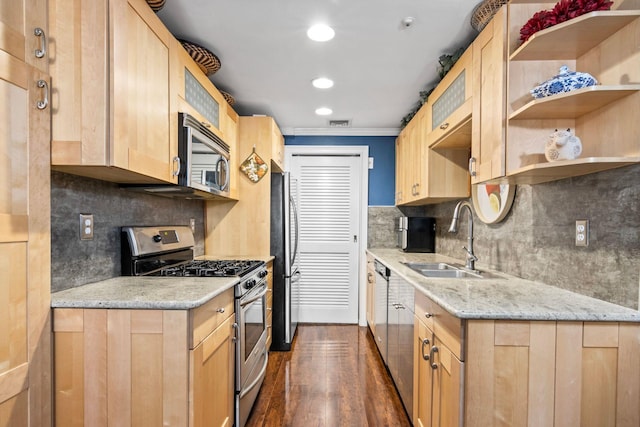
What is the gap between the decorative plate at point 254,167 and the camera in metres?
3.01

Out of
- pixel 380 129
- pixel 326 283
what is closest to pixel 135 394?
pixel 326 283

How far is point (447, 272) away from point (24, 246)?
2.28 m

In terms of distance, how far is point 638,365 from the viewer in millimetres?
1146

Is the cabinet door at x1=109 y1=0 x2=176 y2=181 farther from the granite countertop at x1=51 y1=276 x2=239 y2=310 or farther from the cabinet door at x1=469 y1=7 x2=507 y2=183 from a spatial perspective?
the cabinet door at x1=469 y1=7 x2=507 y2=183

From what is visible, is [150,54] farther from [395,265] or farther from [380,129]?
[380,129]

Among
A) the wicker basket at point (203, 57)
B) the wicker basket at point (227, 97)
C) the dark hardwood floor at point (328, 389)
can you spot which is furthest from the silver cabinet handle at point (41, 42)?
the dark hardwood floor at point (328, 389)

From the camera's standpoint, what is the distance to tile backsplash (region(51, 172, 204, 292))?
141cm

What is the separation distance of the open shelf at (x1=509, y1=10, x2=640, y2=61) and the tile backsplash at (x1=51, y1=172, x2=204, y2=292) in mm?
2064

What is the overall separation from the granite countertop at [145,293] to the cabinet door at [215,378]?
198 millimetres

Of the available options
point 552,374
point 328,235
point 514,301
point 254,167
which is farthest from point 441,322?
point 328,235

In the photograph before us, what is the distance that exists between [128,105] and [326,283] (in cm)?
305

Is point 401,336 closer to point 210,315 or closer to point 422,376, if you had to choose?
point 422,376

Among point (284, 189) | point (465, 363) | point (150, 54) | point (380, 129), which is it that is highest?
point (380, 129)

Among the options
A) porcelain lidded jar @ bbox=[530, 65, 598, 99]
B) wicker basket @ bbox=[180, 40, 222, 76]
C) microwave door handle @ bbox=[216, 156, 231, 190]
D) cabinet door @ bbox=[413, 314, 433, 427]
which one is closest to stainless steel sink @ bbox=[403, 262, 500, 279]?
cabinet door @ bbox=[413, 314, 433, 427]
